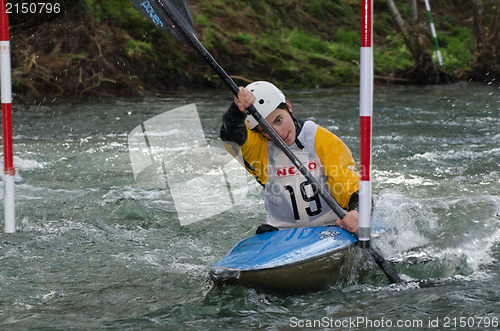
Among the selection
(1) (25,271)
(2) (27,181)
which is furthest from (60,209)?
(1) (25,271)

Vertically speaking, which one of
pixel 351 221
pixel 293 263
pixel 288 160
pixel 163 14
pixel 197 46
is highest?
pixel 163 14

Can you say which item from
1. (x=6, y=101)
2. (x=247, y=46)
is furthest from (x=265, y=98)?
(x=247, y=46)

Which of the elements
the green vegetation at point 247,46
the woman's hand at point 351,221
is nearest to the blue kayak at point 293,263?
the woman's hand at point 351,221

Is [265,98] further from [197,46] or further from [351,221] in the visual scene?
[351,221]

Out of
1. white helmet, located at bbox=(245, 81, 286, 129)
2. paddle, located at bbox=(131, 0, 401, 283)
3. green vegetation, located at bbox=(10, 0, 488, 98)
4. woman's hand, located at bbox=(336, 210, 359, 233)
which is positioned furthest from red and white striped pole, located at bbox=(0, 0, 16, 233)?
green vegetation, located at bbox=(10, 0, 488, 98)

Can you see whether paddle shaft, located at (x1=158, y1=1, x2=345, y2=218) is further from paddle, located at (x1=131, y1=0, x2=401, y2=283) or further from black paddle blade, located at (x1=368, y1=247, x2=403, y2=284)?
black paddle blade, located at (x1=368, y1=247, x2=403, y2=284)

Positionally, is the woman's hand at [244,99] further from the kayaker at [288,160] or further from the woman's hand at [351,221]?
the woman's hand at [351,221]

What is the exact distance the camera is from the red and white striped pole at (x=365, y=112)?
2893mm

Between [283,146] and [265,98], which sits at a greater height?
[265,98]

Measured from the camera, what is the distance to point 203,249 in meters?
4.07

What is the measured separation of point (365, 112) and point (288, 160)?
0.74m

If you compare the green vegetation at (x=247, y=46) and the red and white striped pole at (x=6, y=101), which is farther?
the green vegetation at (x=247, y=46)

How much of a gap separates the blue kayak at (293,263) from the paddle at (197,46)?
16 cm

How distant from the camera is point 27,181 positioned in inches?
229
